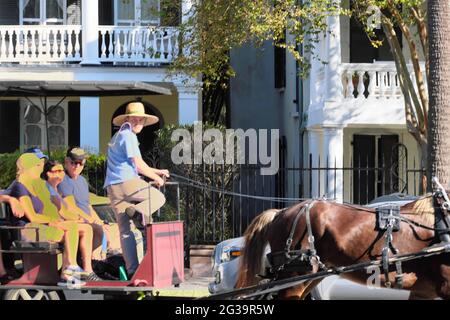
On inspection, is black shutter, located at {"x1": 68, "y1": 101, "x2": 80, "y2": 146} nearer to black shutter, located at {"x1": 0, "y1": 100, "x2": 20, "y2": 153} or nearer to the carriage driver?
black shutter, located at {"x1": 0, "y1": 100, "x2": 20, "y2": 153}

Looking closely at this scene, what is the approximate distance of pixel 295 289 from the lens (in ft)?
28.3

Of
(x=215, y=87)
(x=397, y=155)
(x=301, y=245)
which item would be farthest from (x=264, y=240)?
(x=215, y=87)

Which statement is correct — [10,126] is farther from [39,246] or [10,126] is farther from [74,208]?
[39,246]

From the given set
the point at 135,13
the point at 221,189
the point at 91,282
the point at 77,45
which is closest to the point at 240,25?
the point at 221,189

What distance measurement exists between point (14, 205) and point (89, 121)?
11.0 meters

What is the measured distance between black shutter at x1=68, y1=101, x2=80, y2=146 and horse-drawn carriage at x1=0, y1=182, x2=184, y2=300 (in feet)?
41.3

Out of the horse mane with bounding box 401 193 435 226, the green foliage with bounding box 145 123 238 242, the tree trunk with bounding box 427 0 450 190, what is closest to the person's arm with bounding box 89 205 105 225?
the horse mane with bounding box 401 193 435 226

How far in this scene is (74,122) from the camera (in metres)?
23.0

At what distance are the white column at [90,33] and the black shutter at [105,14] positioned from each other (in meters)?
1.62

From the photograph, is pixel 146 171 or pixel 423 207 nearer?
pixel 423 207
